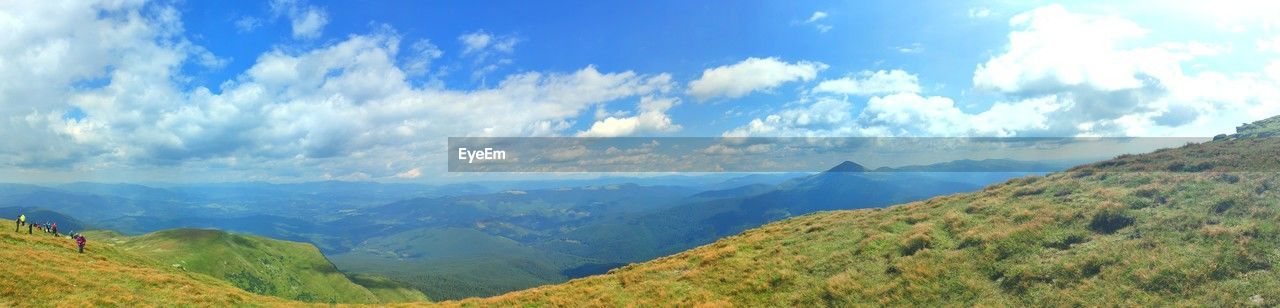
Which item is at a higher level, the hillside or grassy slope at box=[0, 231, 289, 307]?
the hillside

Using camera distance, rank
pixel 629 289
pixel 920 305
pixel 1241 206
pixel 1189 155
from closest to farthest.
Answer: pixel 920 305 < pixel 1241 206 < pixel 629 289 < pixel 1189 155

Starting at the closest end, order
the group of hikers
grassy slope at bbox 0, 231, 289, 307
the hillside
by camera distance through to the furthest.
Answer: the hillside, grassy slope at bbox 0, 231, 289, 307, the group of hikers

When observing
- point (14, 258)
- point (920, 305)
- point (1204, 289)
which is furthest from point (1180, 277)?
point (14, 258)

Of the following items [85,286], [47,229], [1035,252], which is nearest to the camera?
[1035,252]

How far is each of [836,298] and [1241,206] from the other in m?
22.8

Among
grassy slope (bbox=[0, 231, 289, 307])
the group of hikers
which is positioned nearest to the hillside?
grassy slope (bbox=[0, 231, 289, 307])

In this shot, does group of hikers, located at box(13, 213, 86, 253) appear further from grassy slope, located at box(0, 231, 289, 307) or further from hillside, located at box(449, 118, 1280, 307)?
hillside, located at box(449, 118, 1280, 307)

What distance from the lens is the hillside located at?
73.7ft

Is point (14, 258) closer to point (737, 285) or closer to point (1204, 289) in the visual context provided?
point (737, 285)

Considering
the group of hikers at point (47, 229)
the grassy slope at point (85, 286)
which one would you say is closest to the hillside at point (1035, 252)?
the grassy slope at point (85, 286)

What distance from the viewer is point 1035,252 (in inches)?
1105

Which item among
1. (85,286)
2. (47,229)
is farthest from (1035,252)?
(47,229)

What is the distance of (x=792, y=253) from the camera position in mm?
38875

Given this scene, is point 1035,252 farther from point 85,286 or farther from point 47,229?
point 47,229
